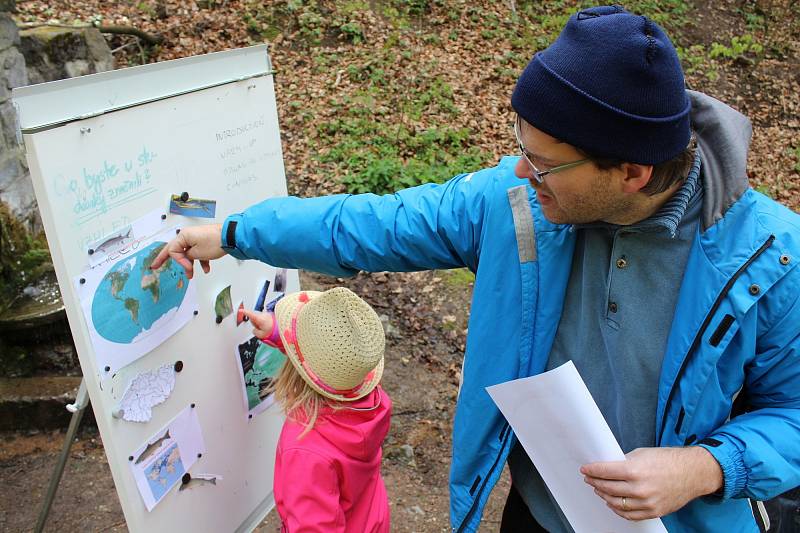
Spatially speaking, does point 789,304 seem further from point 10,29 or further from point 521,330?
point 10,29

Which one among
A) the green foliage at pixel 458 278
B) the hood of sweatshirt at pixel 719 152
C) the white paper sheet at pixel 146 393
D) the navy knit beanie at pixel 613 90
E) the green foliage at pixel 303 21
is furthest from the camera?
the green foliage at pixel 303 21

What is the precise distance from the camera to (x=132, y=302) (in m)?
1.81

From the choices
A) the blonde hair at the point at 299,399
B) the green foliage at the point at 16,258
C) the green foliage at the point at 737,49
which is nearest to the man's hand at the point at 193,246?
the blonde hair at the point at 299,399

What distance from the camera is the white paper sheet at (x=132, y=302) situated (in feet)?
5.54

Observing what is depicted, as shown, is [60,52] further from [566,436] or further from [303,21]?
[566,436]

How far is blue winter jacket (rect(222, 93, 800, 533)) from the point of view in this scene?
4.46 ft

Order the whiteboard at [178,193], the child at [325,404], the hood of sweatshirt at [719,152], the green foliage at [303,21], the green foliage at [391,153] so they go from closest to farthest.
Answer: the hood of sweatshirt at [719,152] < the whiteboard at [178,193] < the child at [325,404] < the green foliage at [391,153] < the green foliage at [303,21]

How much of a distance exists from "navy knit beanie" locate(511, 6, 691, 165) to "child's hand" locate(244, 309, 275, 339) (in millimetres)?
1183

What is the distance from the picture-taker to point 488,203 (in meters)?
1.67

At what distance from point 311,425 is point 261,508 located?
0.86 metres

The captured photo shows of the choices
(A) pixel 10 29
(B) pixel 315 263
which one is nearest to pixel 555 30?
(A) pixel 10 29

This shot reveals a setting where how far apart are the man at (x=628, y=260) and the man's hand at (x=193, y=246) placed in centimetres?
13

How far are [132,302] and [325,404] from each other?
662 mm

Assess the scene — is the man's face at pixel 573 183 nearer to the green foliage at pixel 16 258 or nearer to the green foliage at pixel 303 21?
the green foliage at pixel 16 258
